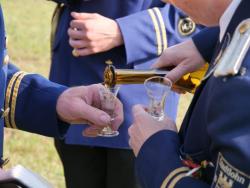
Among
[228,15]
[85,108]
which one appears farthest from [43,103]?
[228,15]

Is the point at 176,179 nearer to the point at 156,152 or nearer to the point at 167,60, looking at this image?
the point at 156,152

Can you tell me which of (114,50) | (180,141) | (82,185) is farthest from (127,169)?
(180,141)

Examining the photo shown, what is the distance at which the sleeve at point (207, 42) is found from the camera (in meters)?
1.73

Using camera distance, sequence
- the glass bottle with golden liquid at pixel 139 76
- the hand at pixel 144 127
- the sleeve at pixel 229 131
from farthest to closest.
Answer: the glass bottle with golden liquid at pixel 139 76 → the hand at pixel 144 127 → the sleeve at pixel 229 131

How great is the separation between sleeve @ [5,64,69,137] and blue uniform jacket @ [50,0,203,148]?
15.7 inches

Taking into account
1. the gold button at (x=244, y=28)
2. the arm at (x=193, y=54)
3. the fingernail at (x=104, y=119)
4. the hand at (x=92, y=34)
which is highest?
the gold button at (x=244, y=28)

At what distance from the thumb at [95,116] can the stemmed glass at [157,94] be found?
0.29 metres

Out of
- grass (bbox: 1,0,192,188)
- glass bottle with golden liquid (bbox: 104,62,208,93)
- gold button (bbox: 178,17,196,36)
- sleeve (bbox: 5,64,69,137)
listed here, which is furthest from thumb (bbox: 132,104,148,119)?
grass (bbox: 1,0,192,188)

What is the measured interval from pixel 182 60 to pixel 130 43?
1.87 feet

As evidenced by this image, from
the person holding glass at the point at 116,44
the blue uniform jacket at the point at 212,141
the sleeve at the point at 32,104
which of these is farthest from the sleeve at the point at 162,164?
the person holding glass at the point at 116,44

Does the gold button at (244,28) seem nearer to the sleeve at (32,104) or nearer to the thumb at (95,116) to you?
the thumb at (95,116)

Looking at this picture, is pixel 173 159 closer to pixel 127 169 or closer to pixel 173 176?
pixel 173 176

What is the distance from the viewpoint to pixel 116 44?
226 centimetres

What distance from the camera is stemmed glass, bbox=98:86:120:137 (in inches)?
68.1
